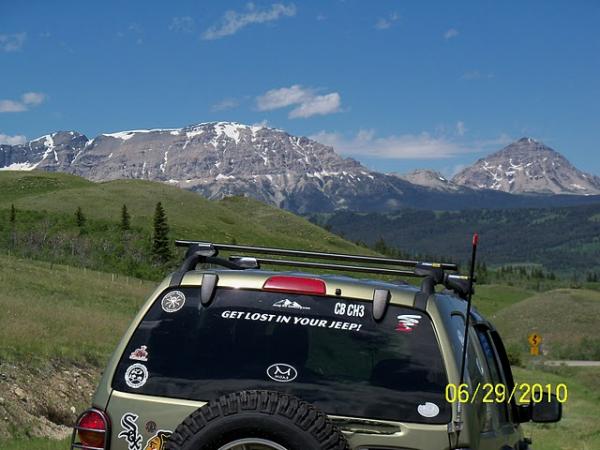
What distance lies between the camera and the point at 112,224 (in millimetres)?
105438

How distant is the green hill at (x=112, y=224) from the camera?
81.8 metres

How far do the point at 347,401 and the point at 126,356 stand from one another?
3.97 feet

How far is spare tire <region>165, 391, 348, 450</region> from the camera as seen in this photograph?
12.7 ft

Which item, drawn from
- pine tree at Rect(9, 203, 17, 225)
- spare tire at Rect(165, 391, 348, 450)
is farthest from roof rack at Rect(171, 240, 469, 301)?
pine tree at Rect(9, 203, 17, 225)

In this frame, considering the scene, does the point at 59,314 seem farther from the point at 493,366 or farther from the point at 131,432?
the point at 131,432

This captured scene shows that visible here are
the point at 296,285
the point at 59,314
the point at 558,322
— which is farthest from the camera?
the point at 558,322

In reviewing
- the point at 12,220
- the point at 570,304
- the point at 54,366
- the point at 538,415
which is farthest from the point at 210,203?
the point at 538,415

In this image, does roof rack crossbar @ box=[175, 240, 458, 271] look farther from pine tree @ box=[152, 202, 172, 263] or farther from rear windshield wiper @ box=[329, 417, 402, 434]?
pine tree @ box=[152, 202, 172, 263]

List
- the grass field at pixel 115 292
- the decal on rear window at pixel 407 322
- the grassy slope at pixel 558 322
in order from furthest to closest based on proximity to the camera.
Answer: the grassy slope at pixel 558 322 < the grass field at pixel 115 292 < the decal on rear window at pixel 407 322

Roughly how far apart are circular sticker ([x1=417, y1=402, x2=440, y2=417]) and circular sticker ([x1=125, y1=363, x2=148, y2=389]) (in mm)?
1425

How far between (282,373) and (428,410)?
29.8 inches

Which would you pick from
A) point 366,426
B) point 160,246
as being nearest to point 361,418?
point 366,426

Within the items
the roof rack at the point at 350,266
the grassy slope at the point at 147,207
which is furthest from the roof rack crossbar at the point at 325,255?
the grassy slope at the point at 147,207
